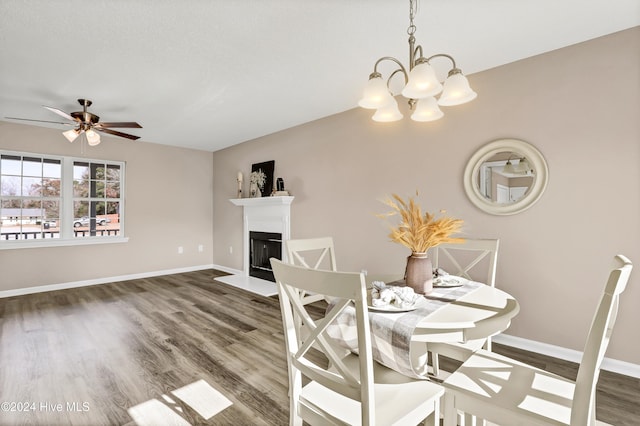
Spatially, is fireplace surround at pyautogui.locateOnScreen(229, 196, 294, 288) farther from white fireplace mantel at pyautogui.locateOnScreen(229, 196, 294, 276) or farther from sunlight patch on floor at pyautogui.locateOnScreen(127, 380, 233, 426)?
sunlight patch on floor at pyautogui.locateOnScreen(127, 380, 233, 426)

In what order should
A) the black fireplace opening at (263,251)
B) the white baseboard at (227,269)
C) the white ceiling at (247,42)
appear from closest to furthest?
1. the white ceiling at (247,42)
2. the black fireplace opening at (263,251)
3. the white baseboard at (227,269)

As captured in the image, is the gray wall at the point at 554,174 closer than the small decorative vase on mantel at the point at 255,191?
Yes

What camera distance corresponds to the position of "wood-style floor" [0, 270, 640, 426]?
5.97 ft

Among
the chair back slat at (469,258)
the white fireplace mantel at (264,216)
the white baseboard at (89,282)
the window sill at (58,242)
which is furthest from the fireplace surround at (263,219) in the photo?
the chair back slat at (469,258)

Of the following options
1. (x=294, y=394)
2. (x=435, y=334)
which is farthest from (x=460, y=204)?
(x=294, y=394)

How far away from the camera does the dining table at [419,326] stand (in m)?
1.16

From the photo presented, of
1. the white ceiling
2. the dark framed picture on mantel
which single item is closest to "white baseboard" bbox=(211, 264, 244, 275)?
the dark framed picture on mantel

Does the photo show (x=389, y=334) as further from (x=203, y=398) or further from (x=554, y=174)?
(x=554, y=174)

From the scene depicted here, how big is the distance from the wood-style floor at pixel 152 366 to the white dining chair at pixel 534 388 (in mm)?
1019

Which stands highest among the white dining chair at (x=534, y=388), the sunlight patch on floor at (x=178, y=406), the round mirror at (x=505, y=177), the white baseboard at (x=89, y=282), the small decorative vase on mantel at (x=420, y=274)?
the round mirror at (x=505, y=177)

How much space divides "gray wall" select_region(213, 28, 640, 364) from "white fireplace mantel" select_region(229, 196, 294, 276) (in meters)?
1.58

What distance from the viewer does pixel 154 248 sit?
5.68 meters

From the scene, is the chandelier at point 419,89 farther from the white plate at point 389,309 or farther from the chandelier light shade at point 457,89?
the white plate at point 389,309

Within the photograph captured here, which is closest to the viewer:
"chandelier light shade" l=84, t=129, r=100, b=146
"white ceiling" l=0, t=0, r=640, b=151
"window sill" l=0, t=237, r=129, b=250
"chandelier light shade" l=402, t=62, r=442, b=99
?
"chandelier light shade" l=402, t=62, r=442, b=99
